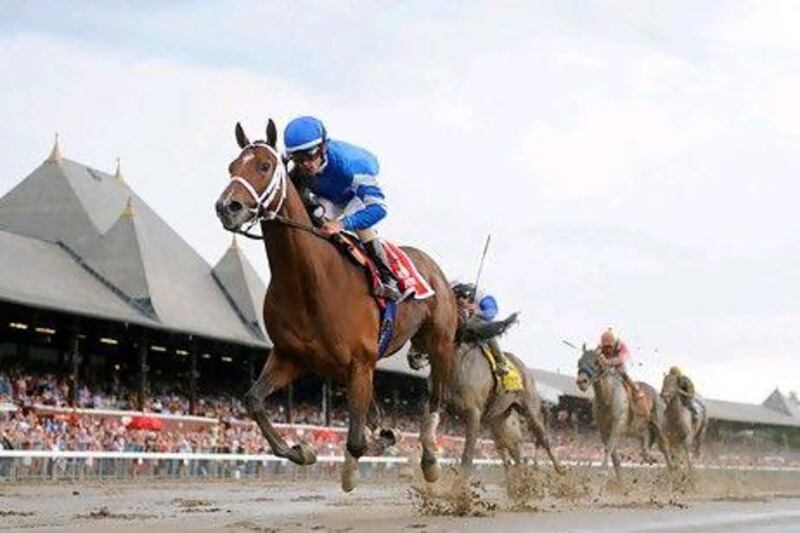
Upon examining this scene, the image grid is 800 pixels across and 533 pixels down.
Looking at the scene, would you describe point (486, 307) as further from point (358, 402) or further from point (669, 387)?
point (669, 387)

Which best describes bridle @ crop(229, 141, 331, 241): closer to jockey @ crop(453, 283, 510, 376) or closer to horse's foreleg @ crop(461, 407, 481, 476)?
jockey @ crop(453, 283, 510, 376)

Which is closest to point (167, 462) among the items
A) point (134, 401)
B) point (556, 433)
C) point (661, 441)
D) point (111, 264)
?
point (134, 401)

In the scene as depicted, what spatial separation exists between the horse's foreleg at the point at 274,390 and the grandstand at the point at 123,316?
15.1 metres

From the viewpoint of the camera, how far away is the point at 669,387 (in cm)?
2445

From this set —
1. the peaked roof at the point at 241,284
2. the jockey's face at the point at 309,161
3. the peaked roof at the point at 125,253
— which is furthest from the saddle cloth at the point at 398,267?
the peaked roof at the point at 241,284

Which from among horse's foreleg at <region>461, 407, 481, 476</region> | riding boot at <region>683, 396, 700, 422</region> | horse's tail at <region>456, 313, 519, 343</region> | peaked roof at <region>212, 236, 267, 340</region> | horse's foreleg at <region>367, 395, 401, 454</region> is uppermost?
peaked roof at <region>212, 236, 267, 340</region>

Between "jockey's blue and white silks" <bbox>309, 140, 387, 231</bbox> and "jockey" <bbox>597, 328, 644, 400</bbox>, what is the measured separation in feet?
37.2

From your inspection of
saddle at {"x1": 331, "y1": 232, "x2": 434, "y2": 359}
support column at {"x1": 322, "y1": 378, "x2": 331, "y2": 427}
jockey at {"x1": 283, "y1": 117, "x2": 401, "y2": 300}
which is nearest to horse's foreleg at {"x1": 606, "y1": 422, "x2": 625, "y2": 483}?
saddle at {"x1": 331, "y1": 232, "x2": 434, "y2": 359}

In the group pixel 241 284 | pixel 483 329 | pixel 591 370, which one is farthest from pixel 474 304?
pixel 241 284

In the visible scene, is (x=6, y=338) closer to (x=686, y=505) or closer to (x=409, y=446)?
(x=409, y=446)

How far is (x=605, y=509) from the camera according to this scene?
12.9 m

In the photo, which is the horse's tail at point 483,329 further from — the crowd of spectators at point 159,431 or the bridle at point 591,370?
the bridle at point 591,370

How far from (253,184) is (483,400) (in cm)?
803

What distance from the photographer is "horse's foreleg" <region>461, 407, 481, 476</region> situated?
1424 cm
